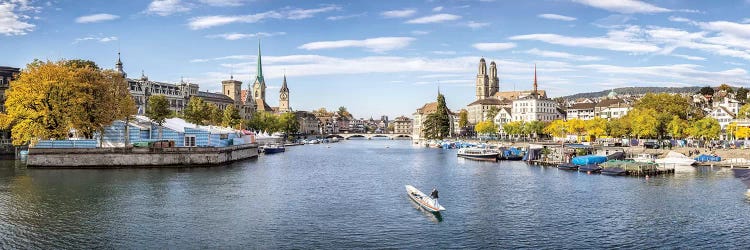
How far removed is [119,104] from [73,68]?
8.08 m

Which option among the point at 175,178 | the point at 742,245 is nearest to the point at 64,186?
the point at 175,178

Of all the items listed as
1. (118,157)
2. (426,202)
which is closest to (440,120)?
(118,157)

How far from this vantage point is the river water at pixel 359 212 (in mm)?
34188

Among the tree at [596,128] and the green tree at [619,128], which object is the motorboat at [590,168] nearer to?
the green tree at [619,128]

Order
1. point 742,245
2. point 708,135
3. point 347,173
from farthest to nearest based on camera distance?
point 708,135
point 347,173
point 742,245

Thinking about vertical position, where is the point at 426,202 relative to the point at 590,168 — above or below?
below

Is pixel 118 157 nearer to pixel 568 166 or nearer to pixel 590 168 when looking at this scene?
pixel 568 166

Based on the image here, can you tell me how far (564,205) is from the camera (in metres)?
46.9

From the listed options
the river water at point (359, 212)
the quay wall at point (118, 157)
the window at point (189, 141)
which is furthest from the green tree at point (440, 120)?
the river water at point (359, 212)

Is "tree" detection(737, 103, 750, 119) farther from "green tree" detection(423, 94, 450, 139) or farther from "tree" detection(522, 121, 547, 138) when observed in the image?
"green tree" detection(423, 94, 450, 139)

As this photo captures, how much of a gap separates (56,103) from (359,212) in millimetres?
47879

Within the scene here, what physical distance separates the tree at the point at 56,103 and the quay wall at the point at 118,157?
2.76 metres

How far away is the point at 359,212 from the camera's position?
141 feet

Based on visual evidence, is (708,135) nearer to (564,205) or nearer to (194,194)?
(564,205)
